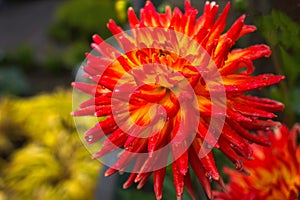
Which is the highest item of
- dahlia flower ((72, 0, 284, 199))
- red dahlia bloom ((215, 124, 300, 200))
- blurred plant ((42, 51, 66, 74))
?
dahlia flower ((72, 0, 284, 199))

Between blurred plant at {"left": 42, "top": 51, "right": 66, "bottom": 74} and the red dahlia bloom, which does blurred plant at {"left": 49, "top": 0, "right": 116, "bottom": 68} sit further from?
the red dahlia bloom

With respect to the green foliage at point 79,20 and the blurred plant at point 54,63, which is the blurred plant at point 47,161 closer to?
the blurred plant at point 54,63

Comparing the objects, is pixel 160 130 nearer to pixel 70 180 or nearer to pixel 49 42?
pixel 70 180

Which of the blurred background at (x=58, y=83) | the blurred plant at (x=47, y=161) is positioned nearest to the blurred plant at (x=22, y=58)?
the blurred background at (x=58, y=83)

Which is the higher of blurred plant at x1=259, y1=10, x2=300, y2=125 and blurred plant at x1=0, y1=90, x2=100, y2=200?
blurred plant at x1=259, y1=10, x2=300, y2=125

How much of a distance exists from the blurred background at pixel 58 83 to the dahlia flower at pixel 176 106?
6 centimetres

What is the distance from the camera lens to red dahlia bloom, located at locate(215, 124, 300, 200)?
0.45 m

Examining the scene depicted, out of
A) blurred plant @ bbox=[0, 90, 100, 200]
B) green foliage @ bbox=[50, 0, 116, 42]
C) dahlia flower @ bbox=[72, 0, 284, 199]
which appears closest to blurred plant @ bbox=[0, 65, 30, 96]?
blurred plant @ bbox=[0, 90, 100, 200]

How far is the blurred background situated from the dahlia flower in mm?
57

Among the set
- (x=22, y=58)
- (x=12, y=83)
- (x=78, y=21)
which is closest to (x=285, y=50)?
(x=12, y=83)

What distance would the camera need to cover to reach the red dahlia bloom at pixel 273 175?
45 cm

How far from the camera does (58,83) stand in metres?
2.38

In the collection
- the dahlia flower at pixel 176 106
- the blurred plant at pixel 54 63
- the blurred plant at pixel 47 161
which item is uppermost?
the dahlia flower at pixel 176 106

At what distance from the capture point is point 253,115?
0.38 metres
